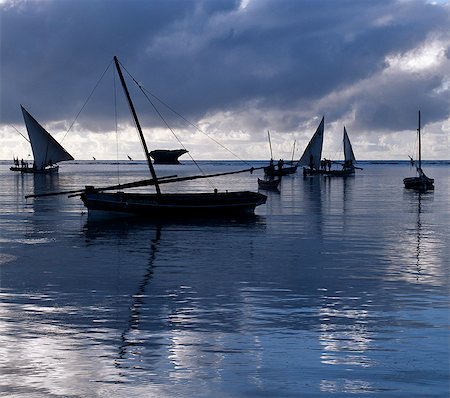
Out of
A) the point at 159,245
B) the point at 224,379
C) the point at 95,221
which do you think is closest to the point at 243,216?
the point at 95,221

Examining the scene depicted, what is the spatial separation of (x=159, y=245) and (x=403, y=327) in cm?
1876

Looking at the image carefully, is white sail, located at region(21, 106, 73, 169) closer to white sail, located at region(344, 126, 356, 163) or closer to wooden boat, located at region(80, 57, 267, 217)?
white sail, located at region(344, 126, 356, 163)

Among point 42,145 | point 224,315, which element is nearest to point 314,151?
point 42,145

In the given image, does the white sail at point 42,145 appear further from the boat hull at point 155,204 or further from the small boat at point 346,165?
the boat hull at point 155,204

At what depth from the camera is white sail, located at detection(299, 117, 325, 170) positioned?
443ft

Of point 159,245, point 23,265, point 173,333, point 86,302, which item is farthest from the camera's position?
point 159,245

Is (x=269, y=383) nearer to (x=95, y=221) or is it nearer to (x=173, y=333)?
(x=173, y=333)

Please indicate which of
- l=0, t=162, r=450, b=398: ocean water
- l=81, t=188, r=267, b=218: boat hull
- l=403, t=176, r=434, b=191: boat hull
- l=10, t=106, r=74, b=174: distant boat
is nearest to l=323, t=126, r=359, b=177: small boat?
l=403, t=176, r=434, b=191: boat hull

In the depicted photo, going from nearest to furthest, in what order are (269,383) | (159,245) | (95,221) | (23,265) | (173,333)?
(269,383)
(173,333)
(23,265)
(159,245)
(95,221)

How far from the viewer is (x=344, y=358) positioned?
14.4 metres

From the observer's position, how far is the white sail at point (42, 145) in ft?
393

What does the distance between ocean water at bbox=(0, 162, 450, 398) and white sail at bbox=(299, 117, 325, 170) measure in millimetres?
98337

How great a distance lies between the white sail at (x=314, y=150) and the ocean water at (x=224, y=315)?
323 feet

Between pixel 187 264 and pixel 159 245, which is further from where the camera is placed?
pixel 159 245
